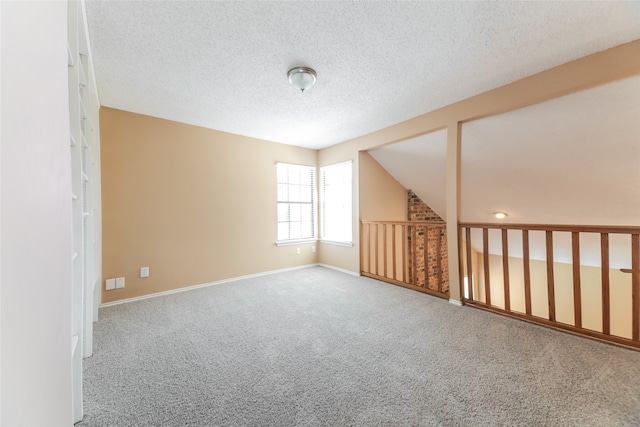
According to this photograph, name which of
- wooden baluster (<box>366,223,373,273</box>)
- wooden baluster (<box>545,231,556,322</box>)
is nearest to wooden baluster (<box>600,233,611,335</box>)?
wooden baluster (<box>545,231,556,322</box>)

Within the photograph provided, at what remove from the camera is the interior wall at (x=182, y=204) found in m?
3.02

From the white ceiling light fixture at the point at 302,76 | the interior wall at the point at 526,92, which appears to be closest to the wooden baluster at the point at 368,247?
the interior wall at the point at 526,92

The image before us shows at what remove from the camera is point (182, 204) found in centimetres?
347

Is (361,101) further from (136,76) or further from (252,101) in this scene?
(136,76)

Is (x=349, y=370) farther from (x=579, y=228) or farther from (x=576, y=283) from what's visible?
(x=579, y=228)

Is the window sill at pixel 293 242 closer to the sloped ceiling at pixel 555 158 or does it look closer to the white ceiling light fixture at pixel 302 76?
the sloped ceiling at pixel 555 158

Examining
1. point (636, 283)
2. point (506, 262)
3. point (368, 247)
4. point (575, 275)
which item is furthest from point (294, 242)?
point (636, 283)

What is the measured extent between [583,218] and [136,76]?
5.38 meters

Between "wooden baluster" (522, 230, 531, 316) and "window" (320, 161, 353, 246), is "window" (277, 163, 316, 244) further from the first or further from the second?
"wooden baluster" (522, 230, 531, 316)

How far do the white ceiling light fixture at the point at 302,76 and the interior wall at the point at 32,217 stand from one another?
5.28 ft

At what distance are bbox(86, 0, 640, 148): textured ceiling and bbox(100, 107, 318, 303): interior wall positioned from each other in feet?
1.79

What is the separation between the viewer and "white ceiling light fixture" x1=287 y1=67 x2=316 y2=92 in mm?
2176

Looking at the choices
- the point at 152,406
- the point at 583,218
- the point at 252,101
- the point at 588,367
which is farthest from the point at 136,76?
the point at 583,218

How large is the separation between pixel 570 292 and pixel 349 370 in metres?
4.65
